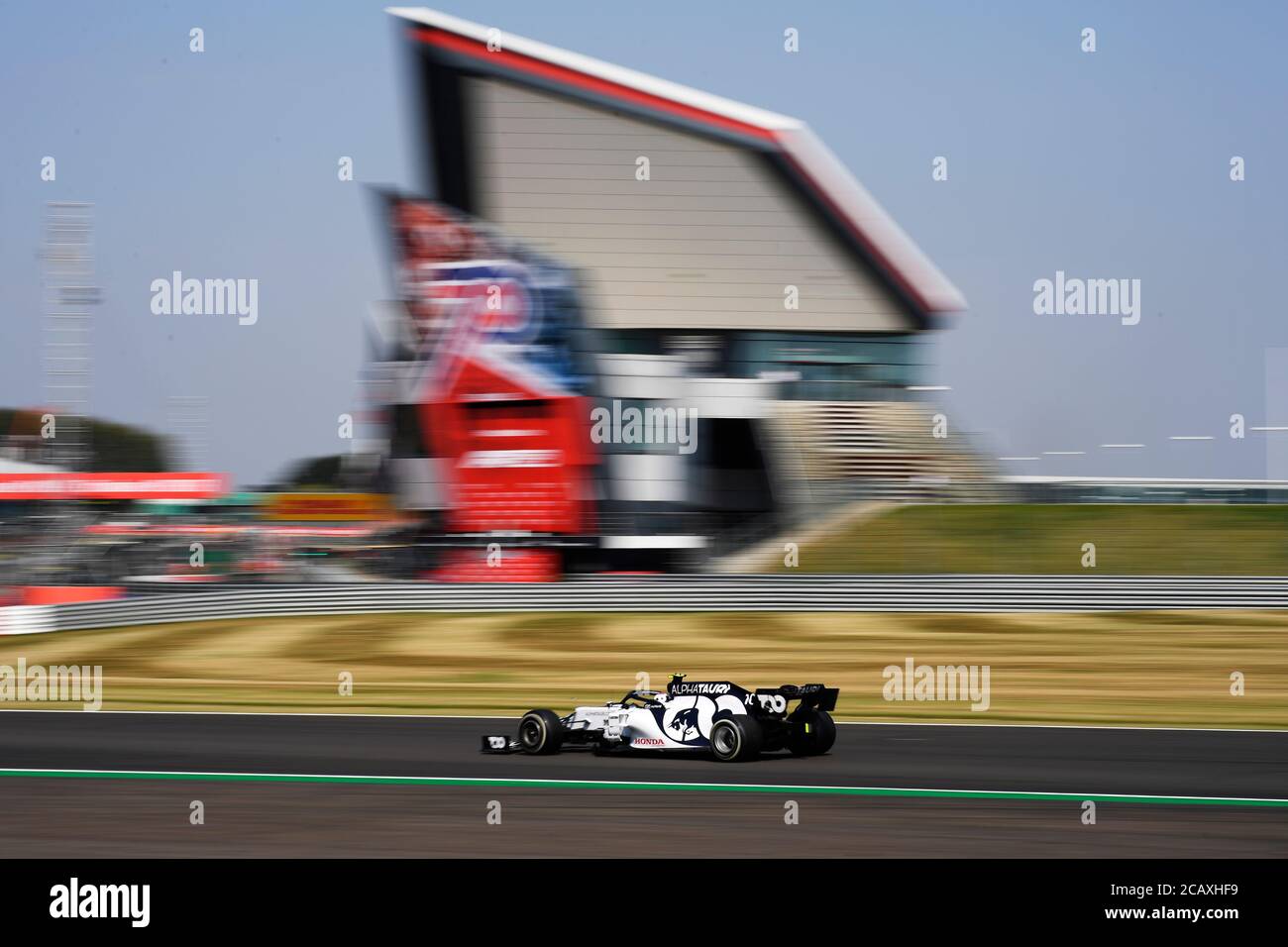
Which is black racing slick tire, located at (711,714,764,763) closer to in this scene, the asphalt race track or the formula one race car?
the formula one race car

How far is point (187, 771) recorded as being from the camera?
10.3m

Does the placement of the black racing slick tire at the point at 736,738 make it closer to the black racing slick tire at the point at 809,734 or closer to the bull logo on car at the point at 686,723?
the bull logo on car at the point at 686,723

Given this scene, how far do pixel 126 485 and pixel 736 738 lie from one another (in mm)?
34425

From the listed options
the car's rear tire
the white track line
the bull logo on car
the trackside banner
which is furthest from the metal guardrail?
the bull logo on car

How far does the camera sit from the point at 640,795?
29.9 feet

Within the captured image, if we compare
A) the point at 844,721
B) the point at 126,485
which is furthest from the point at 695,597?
the point at 126,485

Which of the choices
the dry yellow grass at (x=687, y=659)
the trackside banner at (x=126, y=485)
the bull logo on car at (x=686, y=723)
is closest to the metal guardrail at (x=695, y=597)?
the dry yellow grass at (x=687, y=659)

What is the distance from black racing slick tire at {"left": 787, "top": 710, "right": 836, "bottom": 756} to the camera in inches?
427

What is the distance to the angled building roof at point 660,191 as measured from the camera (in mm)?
44750

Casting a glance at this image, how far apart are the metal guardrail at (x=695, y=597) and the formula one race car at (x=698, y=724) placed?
52.2 feet

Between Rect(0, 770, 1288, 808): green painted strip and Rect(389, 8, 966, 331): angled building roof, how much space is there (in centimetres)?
3683

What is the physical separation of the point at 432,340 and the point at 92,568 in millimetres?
9380

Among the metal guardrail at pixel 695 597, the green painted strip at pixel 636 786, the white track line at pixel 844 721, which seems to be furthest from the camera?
the metal guardrail at pixel 695 597
